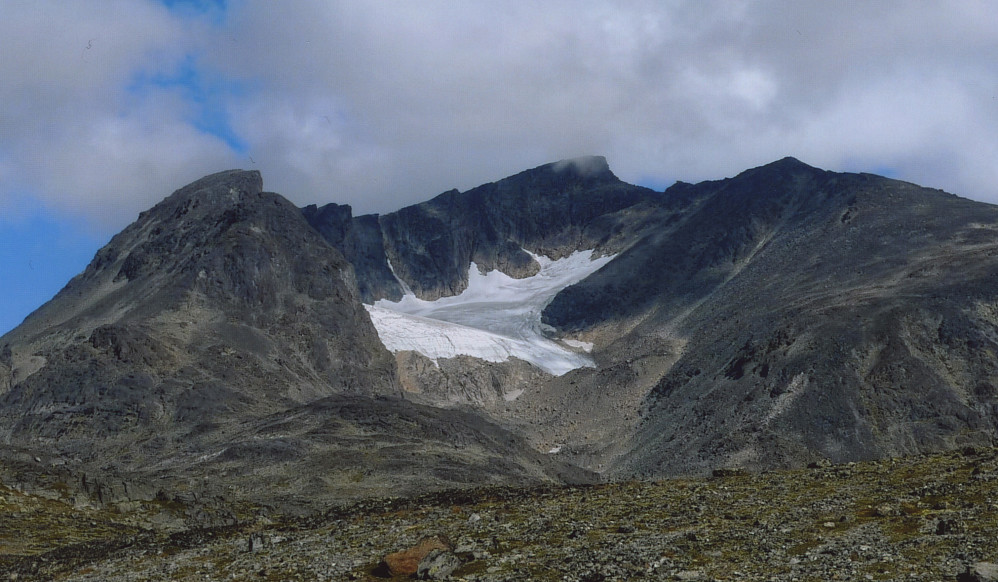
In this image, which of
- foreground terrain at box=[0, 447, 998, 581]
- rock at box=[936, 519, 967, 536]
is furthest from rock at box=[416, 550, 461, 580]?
rock at box=[936, 519, 967, 536]

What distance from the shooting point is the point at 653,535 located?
34562mm

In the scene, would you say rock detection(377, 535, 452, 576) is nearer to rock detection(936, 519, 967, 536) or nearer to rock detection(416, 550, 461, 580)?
rock detection(416, 550, 461, 580)

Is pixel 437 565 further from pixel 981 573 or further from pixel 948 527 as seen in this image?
pixel 981 573

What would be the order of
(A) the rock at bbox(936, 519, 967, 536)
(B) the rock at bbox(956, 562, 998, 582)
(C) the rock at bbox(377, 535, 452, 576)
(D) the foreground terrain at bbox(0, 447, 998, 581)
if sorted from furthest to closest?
(C) the rock at bbox(377, 535, 452, 576) < (A) the rock at bbox(936, 519, 967, 536) < (D) the foreground terrain at bbox(0, 447, 998, 581) < (B) the rock at bbox(956, 562, 998, 582)

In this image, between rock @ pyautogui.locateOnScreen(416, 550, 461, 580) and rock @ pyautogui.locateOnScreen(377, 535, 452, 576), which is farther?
rock @ pyautogui.locateOnScreen(377, 535, 452, 576)

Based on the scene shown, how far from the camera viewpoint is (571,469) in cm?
19075

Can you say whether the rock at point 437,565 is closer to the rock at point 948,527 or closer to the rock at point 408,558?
the rock at point 408,558

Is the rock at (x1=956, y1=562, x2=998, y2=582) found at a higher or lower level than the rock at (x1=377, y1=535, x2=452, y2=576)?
lower

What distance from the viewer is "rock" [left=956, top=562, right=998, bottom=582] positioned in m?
25.7

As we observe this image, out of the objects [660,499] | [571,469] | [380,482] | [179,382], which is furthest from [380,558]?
[179,382]

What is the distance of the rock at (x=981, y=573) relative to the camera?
25.7 meters

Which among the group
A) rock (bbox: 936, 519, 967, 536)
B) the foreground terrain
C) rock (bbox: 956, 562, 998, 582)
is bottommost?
rock (bbox: 956, 562, 998, 582)

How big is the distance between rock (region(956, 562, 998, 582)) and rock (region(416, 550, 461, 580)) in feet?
44.5

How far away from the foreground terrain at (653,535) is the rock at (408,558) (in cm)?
55
